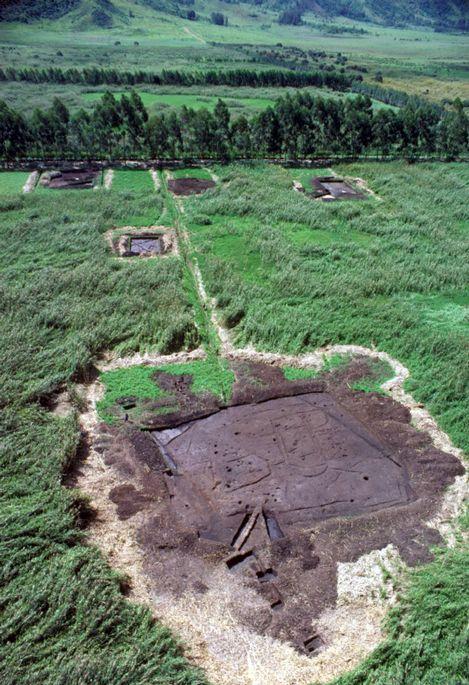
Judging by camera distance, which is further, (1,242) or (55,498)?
(1,242)

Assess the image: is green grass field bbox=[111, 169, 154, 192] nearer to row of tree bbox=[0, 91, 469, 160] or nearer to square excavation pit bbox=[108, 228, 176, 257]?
row of tree bbox=[0, 91, 469, 160]

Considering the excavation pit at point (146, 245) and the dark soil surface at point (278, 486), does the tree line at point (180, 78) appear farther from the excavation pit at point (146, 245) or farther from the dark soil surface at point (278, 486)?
the dark soil surface at point (278, 486)

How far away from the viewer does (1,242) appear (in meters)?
25.3

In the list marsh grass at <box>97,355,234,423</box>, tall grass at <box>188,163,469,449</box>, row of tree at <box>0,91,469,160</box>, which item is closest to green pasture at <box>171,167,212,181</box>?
row of tree at <box>0,91,469,160</box>

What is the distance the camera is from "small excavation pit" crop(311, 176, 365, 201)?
34250 millimetres

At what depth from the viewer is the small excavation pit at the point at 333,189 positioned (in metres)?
34.2

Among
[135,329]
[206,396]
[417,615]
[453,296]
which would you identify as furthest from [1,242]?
[417,615]

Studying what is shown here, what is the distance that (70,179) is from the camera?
118 feet

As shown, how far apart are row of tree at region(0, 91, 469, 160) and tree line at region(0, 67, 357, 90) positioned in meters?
31.1

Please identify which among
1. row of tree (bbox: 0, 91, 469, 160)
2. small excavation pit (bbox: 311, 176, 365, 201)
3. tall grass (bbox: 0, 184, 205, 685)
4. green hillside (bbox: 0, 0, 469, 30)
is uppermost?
green hillside (bbox: 0, 0, 469, 30)

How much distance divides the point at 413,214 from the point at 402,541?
Answer: 23.4 metres

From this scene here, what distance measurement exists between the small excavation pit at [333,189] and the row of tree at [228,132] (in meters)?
5.55

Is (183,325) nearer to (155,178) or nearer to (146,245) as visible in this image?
(146,245)

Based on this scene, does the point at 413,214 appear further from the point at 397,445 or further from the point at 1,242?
the point at 1,242
